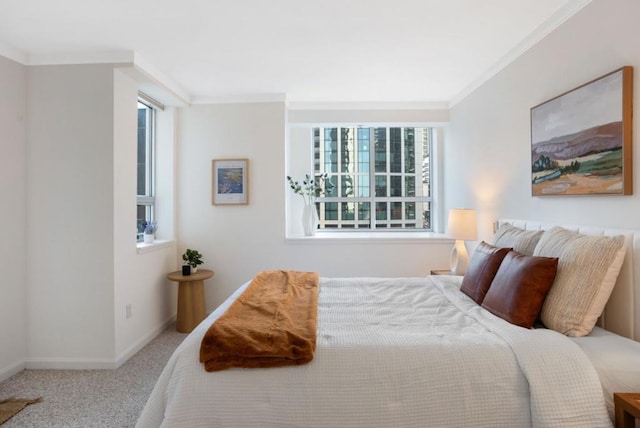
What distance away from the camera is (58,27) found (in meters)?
2.21

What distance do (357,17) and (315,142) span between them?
2.33 meters

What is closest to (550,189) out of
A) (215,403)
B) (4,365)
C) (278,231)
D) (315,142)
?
(215,403)

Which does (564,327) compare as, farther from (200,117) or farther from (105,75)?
(200,117)

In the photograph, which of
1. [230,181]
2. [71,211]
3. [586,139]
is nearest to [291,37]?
[230,181]

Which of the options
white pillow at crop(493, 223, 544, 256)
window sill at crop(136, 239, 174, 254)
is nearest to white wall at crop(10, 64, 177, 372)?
window sill at crop(136, 239, 174, 254)

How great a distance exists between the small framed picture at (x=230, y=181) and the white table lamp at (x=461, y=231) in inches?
85.4

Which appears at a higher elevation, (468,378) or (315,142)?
(315,142)

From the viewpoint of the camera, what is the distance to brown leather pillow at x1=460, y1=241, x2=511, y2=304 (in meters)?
1.98

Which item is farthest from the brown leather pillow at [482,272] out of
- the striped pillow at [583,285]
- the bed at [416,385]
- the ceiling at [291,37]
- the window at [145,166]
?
the window at [145,166]

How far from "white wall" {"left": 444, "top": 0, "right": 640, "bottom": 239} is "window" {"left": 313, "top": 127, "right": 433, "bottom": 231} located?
571 mm

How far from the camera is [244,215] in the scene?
3695mm

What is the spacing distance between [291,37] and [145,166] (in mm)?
2182

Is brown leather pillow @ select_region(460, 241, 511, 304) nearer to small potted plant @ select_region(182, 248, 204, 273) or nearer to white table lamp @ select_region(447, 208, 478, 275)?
white table lamp @ select_region(447, 208, 478, 275)

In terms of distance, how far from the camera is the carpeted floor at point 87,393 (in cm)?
195
